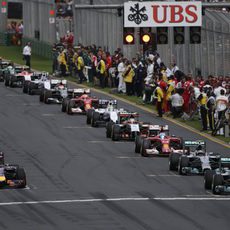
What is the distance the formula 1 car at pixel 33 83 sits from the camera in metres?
54.5

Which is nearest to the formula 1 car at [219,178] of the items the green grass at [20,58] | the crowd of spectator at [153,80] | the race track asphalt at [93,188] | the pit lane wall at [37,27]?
the race track asphalt at [93,188]

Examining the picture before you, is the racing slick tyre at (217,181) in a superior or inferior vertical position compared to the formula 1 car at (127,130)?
inferior

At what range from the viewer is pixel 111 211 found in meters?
27.8

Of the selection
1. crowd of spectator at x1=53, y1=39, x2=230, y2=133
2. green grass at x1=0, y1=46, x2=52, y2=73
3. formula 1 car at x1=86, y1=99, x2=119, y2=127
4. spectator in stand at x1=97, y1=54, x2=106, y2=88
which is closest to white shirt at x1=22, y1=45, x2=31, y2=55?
green grass at x1=0, y1=46, x2=52, y2=73

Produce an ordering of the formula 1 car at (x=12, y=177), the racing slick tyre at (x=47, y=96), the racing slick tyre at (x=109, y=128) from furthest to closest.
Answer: the racing slick tyre at (x=47, y=96), the racing slick tyre at (x=109, y=128), the formula 1 car at (x=12, y=177)

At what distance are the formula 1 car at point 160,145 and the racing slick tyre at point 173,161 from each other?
2.60m

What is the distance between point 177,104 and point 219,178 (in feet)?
52.1

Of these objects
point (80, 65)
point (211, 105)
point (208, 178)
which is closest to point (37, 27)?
point (80, 65)

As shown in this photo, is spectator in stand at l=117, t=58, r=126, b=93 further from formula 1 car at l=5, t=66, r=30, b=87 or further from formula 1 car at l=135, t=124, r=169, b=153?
formula 1 car at l=135, t=124, r=169, b=153

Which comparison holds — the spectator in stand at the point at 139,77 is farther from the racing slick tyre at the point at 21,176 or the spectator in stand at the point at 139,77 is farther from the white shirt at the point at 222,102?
the racing slick tyre at the point at 21,176

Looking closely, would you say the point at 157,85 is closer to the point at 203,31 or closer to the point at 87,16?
the point at 203,31

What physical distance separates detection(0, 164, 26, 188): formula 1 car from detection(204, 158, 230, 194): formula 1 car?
449 centimetres

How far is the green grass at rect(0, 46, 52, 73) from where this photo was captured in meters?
70.5

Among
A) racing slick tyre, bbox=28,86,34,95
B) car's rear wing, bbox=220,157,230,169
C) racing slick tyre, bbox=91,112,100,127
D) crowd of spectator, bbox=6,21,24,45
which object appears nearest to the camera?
car's rear wing, bbox=220,157,230,169
